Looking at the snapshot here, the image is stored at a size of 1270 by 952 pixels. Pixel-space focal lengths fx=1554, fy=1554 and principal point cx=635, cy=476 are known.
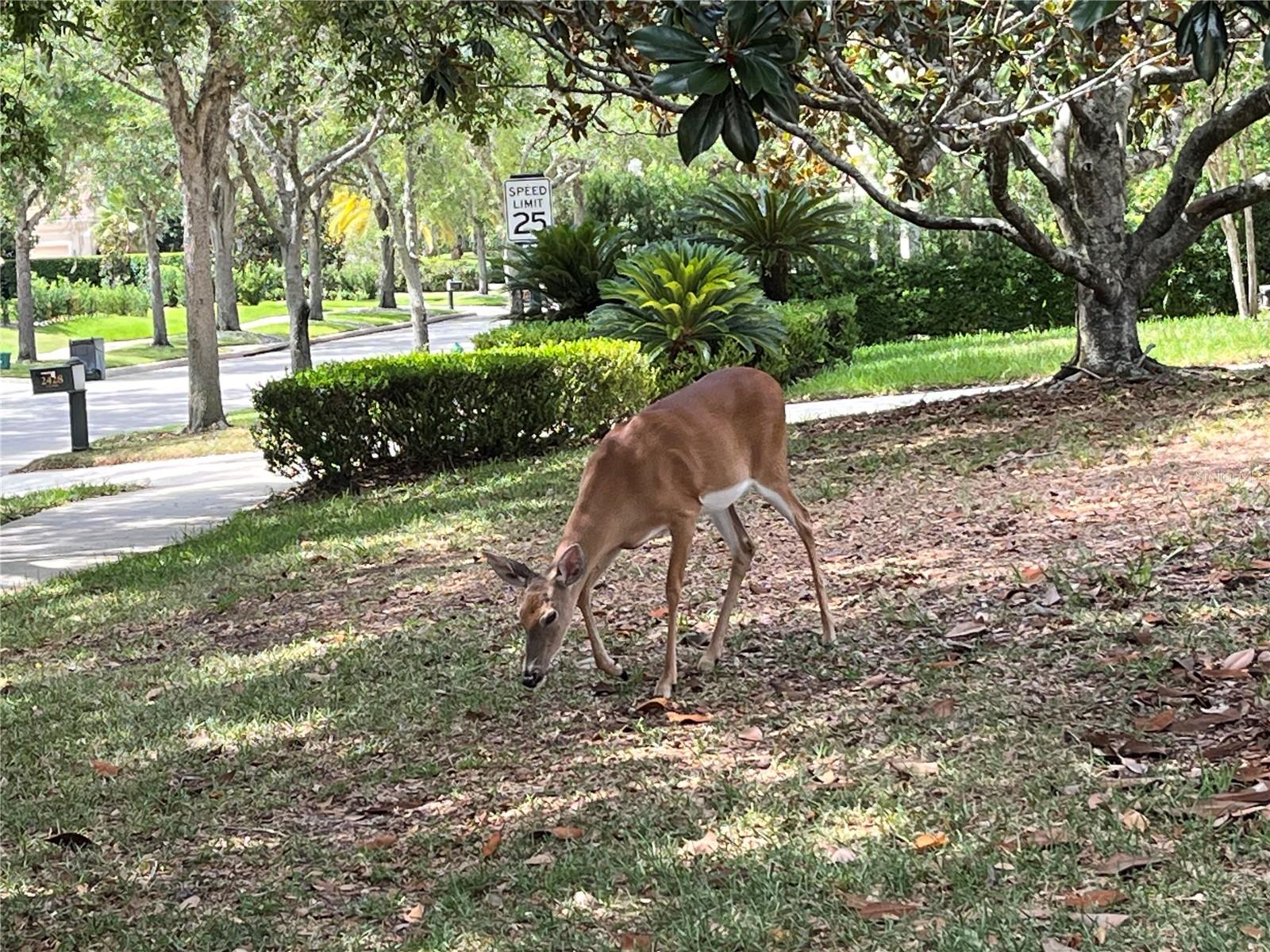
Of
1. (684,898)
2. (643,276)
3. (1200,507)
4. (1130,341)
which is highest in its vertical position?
(643,276)

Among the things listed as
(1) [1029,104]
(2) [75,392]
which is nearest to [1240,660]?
(1) [1029,104]

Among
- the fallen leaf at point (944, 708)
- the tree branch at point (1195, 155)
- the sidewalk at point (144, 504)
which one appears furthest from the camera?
the tree branch at point (1195, 155)

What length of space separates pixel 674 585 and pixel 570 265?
13.7 meters

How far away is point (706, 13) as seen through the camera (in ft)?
16.5

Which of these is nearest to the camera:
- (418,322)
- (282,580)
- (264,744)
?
(264,744)

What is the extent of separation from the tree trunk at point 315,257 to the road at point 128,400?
2.48 metres

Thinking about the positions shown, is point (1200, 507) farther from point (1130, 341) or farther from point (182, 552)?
point (182, 552)

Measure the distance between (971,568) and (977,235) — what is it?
64.2 ft

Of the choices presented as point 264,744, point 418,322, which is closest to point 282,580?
point 264,744

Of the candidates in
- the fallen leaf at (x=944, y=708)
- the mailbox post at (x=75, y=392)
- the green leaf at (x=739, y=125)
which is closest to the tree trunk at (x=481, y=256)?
the mailbox post at (x=75, y=392)

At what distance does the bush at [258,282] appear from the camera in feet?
216

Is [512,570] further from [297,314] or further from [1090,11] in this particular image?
[297,314]

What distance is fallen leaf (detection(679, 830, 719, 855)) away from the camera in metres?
4.59

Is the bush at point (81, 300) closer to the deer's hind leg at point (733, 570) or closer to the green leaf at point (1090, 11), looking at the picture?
the deer's hind leg at point (733, 570)
